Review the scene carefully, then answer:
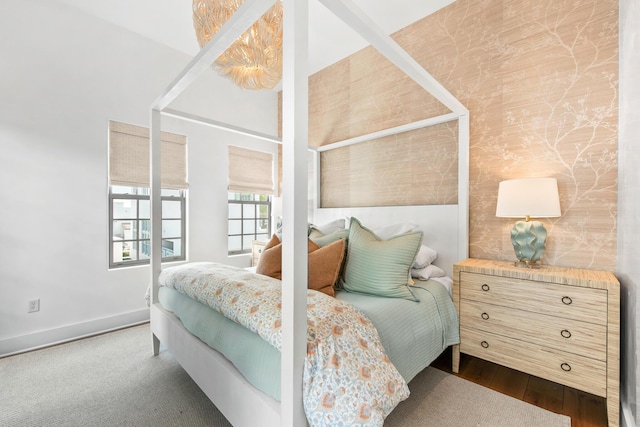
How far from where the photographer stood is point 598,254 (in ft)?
6.08

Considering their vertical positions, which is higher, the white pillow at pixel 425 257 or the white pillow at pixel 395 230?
the white pillow at pixel 395 230

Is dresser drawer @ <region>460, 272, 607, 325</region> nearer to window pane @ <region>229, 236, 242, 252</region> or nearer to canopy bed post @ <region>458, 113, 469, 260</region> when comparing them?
canopy bed post @ <region>458, 113, 469, 260</region>

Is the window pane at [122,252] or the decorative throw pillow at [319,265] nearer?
the decorative throw pillow at [319,265]

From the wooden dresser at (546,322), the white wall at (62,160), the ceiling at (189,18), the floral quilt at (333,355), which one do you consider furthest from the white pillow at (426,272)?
the white wall at (62,160)

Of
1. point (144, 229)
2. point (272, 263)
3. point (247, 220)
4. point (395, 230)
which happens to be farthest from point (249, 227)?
point (395, 230)

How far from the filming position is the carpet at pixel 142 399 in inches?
61.4

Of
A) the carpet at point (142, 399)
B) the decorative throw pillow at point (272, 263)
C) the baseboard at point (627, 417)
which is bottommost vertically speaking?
the carpet at point (142, 399)

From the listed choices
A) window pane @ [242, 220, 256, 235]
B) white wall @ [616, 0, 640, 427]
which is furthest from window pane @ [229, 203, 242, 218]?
white wall @ [616, 0, 640, 427]

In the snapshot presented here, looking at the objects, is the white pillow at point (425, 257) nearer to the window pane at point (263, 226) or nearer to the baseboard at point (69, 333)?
the window pane at point (263, 226)

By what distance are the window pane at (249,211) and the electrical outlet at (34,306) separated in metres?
2.24

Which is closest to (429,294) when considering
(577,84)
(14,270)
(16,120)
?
(577,84)

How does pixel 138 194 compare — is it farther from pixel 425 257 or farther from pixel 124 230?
pixel 425 257

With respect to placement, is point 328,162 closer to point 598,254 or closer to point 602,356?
point 598,254

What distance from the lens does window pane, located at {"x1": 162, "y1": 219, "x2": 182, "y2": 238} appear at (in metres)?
3.41
